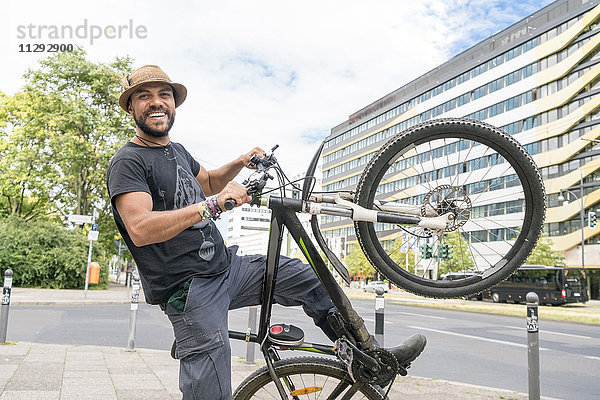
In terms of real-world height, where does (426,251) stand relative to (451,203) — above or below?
below

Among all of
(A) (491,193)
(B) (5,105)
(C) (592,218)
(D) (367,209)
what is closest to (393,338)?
(A) (491,193)

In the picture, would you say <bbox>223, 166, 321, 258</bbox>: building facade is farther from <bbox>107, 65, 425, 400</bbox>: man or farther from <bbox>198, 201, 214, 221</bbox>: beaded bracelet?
<bbox>107, 65, 425, 400</bbox>: man

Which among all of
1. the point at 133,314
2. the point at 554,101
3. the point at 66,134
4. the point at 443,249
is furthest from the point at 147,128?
the point at 554,101

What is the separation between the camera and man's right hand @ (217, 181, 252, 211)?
262cm

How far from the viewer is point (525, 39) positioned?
181ft

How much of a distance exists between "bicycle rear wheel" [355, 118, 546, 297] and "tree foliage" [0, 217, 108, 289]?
85.8 ft

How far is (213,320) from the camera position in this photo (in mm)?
2805

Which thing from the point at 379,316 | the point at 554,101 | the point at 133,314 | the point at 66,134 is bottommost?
the point at 133,314

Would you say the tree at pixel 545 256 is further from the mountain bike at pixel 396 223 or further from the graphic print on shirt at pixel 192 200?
the graphic print on shirt at pixel 192 200

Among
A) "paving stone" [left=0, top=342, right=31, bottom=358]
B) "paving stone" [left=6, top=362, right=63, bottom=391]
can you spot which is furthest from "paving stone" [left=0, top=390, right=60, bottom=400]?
"paving stone" [left=0, top=342, right=31, bottom=358]

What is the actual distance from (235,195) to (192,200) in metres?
0.45

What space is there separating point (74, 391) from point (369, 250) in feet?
12.7

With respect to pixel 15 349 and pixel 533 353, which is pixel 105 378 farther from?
pixel 533 353

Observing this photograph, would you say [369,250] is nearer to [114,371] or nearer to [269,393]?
[269,393]
